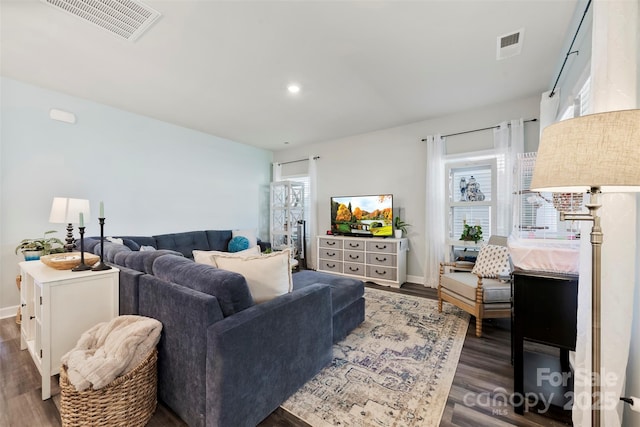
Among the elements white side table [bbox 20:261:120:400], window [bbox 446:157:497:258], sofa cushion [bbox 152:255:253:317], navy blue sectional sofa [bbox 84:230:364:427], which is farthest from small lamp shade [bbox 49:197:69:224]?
window [bbox 446:157:497:258]

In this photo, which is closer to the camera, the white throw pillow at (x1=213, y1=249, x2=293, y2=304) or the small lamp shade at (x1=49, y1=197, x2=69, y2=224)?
the white throw pillow at (x1=213, y1=249, x2=293, y2=304)

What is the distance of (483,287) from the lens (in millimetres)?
2473

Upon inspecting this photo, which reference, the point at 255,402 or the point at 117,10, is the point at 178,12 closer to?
the point at 117,10

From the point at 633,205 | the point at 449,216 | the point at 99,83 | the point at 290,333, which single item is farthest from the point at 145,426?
the point at 449,216

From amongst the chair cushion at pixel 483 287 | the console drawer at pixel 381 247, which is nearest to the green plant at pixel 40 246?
the console drawer at pixel 381 247

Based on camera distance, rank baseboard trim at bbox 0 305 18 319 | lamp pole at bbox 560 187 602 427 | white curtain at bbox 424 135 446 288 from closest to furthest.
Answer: lamp pole at bbox 560 187 602 427
baseboard trim at bbox 0 305 18 319
white curtain at bbox 424 135 446 288

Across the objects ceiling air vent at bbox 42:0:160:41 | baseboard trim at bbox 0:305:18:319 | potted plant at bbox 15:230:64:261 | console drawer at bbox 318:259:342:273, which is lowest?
baseboard trim at bbox 0:305:18:319

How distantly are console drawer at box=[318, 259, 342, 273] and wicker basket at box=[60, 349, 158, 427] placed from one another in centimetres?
347

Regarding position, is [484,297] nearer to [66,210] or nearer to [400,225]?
[400,225]

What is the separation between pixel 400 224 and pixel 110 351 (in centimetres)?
391

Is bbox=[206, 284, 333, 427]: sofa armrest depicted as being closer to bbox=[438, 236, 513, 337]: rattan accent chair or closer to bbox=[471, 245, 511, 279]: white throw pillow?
bbox=[438, 236, 513, 337]: rattan accent chair

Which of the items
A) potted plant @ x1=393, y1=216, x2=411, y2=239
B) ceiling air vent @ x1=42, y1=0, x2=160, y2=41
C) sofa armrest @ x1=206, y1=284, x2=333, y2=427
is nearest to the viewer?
sofa armrest @ x1=206, y1=284, x2=333, y2=427

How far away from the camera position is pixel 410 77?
2.80 m

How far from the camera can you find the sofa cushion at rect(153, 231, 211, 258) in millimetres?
3957
